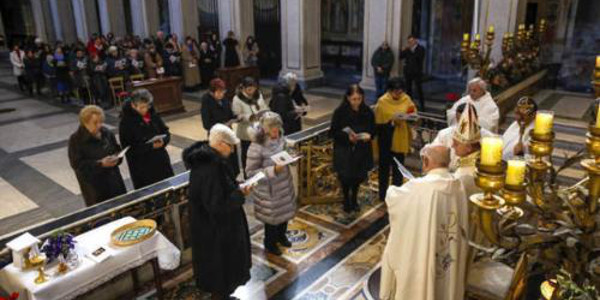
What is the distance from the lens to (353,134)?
5207mm

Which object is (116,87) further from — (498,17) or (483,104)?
(498,17)

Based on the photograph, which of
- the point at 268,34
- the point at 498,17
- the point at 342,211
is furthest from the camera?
the point at 268,34

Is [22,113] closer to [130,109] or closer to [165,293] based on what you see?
[130,109]

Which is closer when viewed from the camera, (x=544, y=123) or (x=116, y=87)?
(x=544, y=123)

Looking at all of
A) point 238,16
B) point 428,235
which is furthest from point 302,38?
point 428,235

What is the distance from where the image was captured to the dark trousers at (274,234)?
4822 millimetres

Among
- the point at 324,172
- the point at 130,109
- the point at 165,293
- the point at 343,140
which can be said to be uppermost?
the point at 130,109

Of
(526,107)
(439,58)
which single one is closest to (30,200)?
(526,107)

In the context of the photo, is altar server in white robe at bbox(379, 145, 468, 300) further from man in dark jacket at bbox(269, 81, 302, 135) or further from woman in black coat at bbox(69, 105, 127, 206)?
man in dark jacket at bbox(269, 81, 302, 135)

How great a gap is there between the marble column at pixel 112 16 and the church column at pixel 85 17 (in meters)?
1.53

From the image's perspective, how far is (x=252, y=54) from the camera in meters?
14.0

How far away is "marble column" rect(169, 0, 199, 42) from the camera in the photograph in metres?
15.6

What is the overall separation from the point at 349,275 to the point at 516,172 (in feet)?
10.2

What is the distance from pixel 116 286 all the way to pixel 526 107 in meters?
3.84
